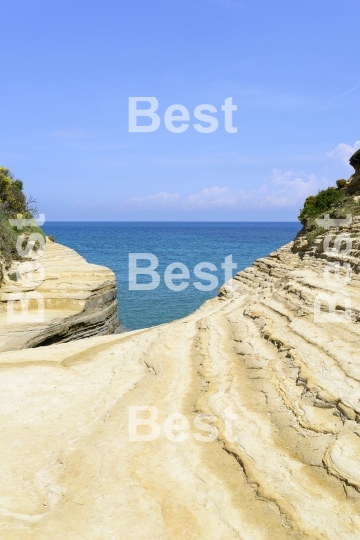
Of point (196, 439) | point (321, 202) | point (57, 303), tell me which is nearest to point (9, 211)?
point (57, 303)

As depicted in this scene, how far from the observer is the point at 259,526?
174 inches

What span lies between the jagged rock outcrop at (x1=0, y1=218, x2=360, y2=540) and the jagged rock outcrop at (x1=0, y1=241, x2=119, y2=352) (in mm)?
3221

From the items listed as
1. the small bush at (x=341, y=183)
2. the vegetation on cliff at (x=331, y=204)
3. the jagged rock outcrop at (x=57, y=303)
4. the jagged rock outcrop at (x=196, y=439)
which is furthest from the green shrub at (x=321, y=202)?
the jagged rock outcrop at (x=196, y=439)

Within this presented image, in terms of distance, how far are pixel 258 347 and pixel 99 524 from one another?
5.27 meters

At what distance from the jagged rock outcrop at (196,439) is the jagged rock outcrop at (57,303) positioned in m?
3.22

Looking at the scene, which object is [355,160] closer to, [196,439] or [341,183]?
[341,183]

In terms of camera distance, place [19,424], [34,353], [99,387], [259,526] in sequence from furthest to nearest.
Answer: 1. [34,353]
2. [99,387]
3. [19,424]
4. [259,526]

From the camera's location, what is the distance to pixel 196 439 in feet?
20.1

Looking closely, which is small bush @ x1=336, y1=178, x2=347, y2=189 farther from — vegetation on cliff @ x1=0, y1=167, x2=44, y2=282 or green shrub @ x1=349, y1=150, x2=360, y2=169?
vegetation on cliff @ x1=0, y1=167, x2=44, y2=282

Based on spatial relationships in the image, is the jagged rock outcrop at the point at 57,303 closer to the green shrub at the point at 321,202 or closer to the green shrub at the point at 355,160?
the green shrub at the point at 321,202

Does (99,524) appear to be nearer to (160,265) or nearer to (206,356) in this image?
(206,356)

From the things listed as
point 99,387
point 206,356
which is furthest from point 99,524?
point 206,356

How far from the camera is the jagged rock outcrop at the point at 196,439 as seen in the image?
15.0 ft

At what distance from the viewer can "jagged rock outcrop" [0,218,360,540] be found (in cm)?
458
